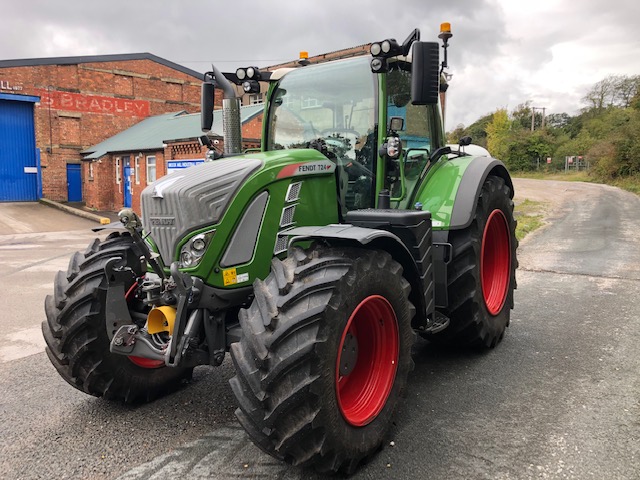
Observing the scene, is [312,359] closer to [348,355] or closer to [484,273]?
[348,355]

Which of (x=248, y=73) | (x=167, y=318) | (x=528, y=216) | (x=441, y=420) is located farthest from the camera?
(x=528, y=216)

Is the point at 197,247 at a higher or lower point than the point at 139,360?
higher

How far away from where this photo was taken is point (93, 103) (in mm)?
26031

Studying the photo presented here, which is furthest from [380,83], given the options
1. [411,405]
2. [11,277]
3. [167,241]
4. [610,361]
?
[11,277]

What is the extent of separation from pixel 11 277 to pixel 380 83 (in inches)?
320

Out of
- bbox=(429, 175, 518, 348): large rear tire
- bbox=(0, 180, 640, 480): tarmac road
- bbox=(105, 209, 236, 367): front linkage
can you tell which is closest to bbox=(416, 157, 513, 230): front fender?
bbox=(429, 175, 518, 348): large rear tire

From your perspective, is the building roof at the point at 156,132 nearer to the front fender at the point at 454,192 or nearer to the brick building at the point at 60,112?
the brick building at the point at 60,112

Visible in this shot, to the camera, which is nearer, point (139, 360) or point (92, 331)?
point (92, 331)

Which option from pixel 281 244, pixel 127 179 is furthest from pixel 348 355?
pixel 127 179

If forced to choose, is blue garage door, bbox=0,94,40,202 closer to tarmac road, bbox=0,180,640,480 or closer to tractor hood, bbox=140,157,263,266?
tarmac road, bbox=0,180,640,480

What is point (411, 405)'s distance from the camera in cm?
356

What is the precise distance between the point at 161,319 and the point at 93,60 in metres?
26.4

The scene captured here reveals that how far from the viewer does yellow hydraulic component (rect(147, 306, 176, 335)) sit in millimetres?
2980

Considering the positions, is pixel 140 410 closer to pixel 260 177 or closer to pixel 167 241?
pixel 167 241
